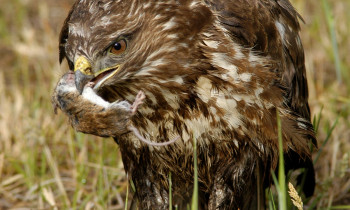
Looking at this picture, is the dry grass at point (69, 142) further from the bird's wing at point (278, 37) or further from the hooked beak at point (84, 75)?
the hooked beak at point (84, 75)

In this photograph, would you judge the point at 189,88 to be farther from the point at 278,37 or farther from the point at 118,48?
the point at 278,37

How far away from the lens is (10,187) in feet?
16.6

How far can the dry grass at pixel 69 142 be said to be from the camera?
4.82 metres

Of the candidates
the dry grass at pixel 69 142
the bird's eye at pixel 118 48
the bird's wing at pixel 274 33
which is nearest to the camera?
the bird's eye at pixel 118 48

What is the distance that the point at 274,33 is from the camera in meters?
3.86

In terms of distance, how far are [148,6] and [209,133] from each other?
0.75 meters

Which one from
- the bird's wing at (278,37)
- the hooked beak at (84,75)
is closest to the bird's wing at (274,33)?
the bird's wing at (278,37)

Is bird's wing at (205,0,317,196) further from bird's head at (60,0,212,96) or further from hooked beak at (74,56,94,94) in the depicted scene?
hooked beak at (74,56,94,94)

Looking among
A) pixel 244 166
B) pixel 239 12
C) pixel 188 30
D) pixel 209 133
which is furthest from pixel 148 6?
pixel 244 166

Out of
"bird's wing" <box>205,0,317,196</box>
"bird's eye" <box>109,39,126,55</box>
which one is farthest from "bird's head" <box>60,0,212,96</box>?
"bird's wing" <box>205,0,317,196</box>

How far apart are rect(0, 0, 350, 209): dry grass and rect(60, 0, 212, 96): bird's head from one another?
1243mm

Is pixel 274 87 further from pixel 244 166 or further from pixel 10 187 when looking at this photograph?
pixel 10 187

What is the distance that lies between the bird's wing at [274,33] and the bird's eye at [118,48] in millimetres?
518

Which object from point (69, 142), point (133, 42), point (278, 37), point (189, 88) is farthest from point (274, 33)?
point (69, 142)
